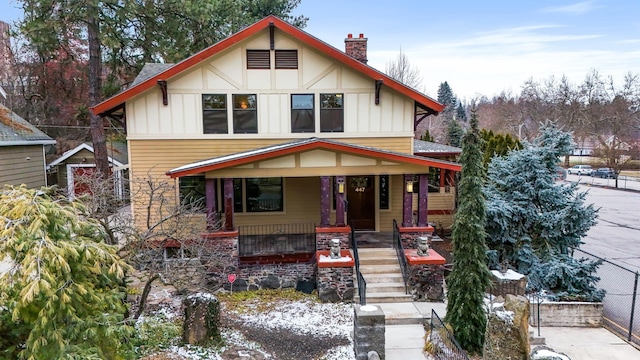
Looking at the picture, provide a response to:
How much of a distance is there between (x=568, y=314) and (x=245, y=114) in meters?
10.5

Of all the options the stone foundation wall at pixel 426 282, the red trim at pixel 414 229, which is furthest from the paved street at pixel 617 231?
the stone foundation wall at pixel 426 282

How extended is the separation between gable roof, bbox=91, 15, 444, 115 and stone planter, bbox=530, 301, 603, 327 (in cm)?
662

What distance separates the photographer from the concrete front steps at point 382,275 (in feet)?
33.9

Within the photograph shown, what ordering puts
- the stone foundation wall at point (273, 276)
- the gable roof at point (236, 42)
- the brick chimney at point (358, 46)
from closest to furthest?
the stone foundation wall at point (273, 276) < the gable roof at point (236, 42) < the brick chimney at point (358, 46)

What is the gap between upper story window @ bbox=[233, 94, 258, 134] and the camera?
12.9 m

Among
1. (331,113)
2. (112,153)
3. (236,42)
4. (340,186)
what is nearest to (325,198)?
(340,186)

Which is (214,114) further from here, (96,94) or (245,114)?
(96,94)

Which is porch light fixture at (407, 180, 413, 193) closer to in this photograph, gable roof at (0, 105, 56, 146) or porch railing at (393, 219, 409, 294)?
porch railing at (393, 219, 409, 294)

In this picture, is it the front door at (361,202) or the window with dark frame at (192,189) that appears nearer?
the window with dark frame at (192,189)

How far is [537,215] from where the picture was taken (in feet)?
39.4

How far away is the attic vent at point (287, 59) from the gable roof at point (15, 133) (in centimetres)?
1040

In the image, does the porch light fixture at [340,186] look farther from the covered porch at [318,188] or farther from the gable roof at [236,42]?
the gable roof at [236,42]

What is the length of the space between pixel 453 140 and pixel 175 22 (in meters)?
22.0

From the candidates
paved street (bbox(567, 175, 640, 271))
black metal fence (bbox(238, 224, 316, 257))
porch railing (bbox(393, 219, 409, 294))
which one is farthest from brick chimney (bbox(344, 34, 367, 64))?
paved street (bbox(567, 175, 640, 271))
